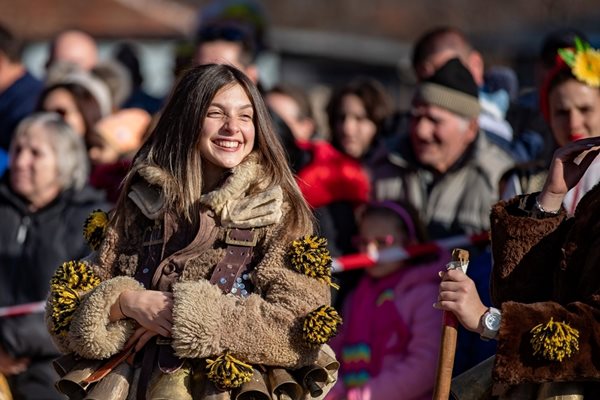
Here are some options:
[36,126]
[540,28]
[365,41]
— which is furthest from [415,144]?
[365,41]

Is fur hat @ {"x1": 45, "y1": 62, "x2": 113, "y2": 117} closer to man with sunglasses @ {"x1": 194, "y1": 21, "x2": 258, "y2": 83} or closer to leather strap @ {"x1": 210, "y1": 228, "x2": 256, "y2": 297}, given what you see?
man with sunglasses @ {"x1": 194, "y1": 21, "x2": 258, "y2": 83}

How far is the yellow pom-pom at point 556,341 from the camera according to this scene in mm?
4926

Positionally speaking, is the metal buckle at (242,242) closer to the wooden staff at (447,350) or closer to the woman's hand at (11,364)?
the wooden staff at (447,350)

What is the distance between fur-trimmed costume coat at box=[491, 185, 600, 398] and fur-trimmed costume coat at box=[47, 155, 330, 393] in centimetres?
72

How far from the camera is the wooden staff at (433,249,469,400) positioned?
5215 millimetres

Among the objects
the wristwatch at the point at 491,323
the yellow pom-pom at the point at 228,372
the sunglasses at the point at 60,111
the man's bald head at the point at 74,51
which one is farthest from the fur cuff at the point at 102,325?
the man's bald head at the point at 74,51

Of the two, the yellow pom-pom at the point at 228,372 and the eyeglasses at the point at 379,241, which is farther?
the eyeglasses at the point at 379,241

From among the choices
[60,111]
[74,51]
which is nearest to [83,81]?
[60,111]

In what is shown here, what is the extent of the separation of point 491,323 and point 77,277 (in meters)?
1.69

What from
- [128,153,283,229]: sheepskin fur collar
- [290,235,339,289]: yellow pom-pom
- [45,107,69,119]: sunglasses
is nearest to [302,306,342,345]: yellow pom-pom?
[290,235,339,289]: yellow pom-pom

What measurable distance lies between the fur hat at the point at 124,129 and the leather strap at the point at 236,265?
446cm

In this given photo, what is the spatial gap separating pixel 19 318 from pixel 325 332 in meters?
3.60

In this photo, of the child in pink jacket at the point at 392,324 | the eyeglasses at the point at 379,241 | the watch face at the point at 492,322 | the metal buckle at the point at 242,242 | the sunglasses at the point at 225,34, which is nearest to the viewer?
the watch face at the point at 492,322

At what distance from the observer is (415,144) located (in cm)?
831
